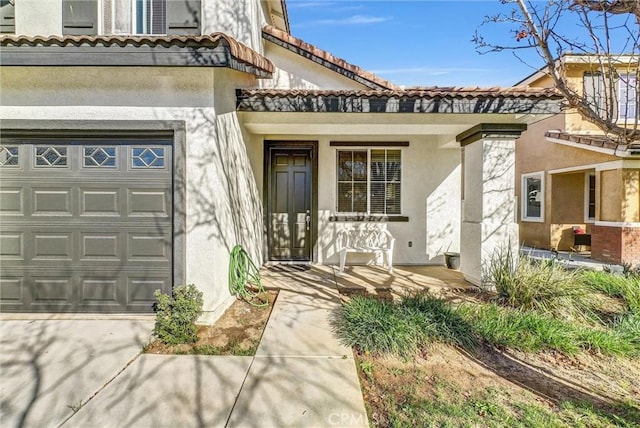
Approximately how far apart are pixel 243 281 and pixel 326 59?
17.7 ft

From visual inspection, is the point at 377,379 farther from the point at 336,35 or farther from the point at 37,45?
the point at 336,35

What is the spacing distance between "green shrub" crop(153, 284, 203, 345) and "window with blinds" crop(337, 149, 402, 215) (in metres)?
4.84

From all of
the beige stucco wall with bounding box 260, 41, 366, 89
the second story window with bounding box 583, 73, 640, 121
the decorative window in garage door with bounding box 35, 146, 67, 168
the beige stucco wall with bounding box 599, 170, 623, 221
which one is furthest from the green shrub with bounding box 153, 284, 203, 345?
the beige stucco wall with bounding box 599, 170, 623, 221

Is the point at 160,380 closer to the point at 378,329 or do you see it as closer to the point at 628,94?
the point at 378,329

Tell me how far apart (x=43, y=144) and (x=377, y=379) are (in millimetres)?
5651

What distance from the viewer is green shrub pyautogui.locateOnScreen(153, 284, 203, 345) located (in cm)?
400

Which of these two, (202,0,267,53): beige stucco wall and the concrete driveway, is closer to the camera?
the concrete driveway

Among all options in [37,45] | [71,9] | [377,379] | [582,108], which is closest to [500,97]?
[582,108]

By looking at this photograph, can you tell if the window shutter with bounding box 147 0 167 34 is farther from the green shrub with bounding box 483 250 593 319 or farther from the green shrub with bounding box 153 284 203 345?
the green shrub with bounding box 483 250 593 319

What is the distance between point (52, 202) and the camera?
4.65m

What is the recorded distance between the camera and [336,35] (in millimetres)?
9531

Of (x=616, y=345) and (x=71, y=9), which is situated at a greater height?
(x=71, y=9)

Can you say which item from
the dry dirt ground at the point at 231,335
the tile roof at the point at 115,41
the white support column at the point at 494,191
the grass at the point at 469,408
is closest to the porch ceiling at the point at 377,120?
the white support column at the point at 494,191

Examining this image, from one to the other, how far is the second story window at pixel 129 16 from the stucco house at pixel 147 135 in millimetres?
20
